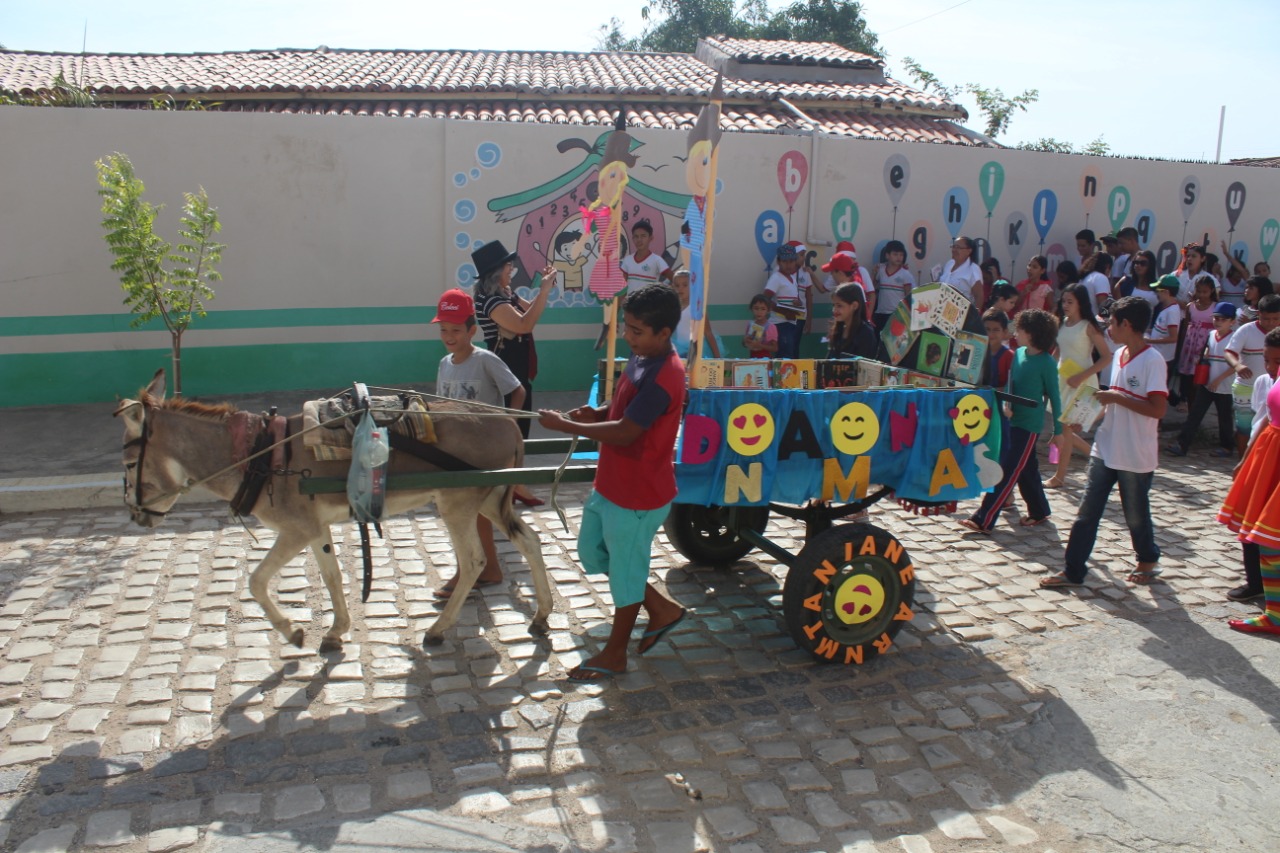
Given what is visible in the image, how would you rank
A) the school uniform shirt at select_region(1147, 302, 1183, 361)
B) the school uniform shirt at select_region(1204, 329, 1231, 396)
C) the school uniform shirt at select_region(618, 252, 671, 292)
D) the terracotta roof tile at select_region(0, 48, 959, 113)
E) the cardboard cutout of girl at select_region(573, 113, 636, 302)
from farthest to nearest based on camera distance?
the terracotta roof tile at select_region(0, 48, 959, 113), the school uniform shirt at select_region(618, 252, 671, 292), the school uniform shirt at select_region(1147, 302, 1183, 361), the school uniform shirt at select_region(1204, 329, 1231, 396), the cardboard cutout of girl at select_region(573, 113, 636, 302)

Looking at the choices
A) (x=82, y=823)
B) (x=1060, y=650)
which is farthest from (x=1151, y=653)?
(x=82, y=823)

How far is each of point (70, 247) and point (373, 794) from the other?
8748mm

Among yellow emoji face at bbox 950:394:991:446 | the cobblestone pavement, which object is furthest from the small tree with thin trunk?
yellow emoji face at bbox 950:394:991:446

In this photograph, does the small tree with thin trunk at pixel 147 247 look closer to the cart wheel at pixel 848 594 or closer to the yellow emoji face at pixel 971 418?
the cart wheel at pixel 848 594

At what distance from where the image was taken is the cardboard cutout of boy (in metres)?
5.12

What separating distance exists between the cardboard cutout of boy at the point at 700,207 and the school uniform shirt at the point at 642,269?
18.6ft

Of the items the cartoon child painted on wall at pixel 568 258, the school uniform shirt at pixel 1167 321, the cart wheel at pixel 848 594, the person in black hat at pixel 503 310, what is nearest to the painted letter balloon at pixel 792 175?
the cartoon child painted on wall at pixel 568 258

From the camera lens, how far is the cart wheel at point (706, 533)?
20.5 feet

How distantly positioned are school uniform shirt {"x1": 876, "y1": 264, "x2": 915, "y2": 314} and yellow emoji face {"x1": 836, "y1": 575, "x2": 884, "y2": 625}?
24.8 ft

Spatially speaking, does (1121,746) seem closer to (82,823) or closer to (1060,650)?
(1060,650)

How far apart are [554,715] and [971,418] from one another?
8.94ft

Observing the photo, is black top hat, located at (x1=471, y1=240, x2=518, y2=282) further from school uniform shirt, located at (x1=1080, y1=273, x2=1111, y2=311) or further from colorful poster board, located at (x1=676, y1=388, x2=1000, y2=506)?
school uniform shirt, located at (x1=1080, y1=273, x2=1111, y2=311)

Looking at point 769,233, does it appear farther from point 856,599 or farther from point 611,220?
point 856,599

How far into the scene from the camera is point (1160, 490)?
8.84 meters
